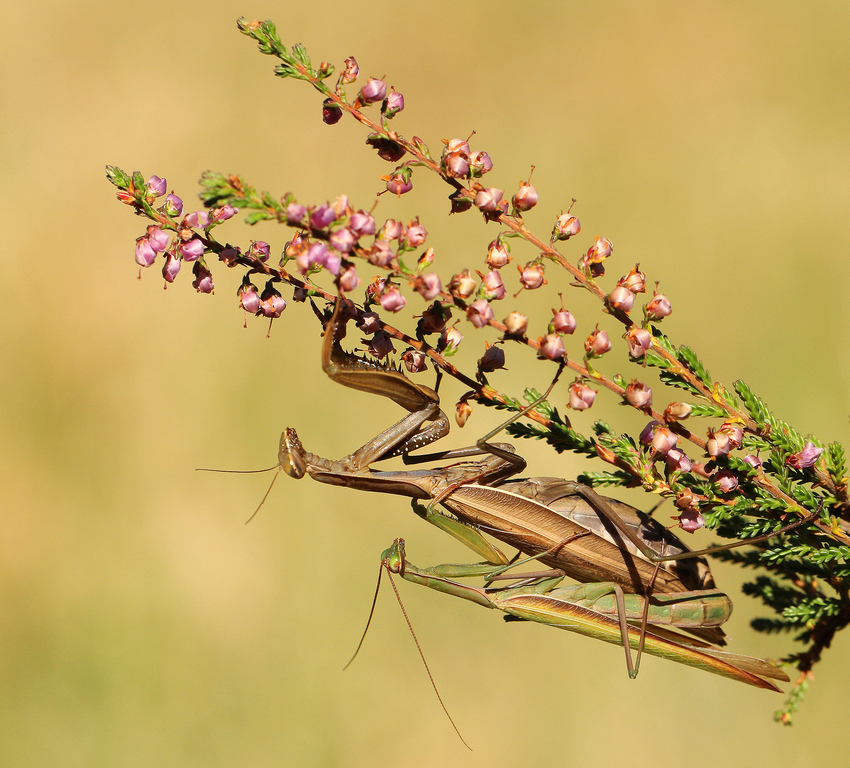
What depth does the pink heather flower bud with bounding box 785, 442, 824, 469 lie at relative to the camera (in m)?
2.40

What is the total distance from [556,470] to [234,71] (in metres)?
7.49

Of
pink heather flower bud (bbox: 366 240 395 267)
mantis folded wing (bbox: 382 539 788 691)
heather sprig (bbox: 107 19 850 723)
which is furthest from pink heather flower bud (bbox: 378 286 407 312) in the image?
mantis folded wing (bbox: 382 539 788 691)

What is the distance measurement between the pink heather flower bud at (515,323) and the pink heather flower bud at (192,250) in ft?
3.72

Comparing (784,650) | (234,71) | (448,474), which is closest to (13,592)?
(448,474)

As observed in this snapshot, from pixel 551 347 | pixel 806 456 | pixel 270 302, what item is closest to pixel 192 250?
pixel 270 302

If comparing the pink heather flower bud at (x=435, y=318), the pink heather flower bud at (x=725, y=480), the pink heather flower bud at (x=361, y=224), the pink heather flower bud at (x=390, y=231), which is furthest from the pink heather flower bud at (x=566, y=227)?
the pink heather flower bud at (x=725, y=480)

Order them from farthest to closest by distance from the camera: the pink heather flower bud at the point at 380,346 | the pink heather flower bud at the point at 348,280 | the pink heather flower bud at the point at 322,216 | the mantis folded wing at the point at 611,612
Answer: the mantis folded wing at the point at 611,612 → the pink heather flower bud at the point at 380,346 → the pink heather flower bud at the point at 348,280 → the pink heather flower bud at the point at 322,216

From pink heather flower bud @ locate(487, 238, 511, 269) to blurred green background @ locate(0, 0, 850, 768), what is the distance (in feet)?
17.5

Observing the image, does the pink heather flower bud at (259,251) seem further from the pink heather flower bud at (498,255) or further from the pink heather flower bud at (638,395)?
the pink heather flower bud at (638,395)

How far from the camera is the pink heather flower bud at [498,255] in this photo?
7.66 feet

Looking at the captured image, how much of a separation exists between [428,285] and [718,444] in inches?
45.3

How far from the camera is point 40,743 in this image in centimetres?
729

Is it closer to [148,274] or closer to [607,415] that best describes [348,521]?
[607,415]

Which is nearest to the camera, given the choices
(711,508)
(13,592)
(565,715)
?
(711,508)
